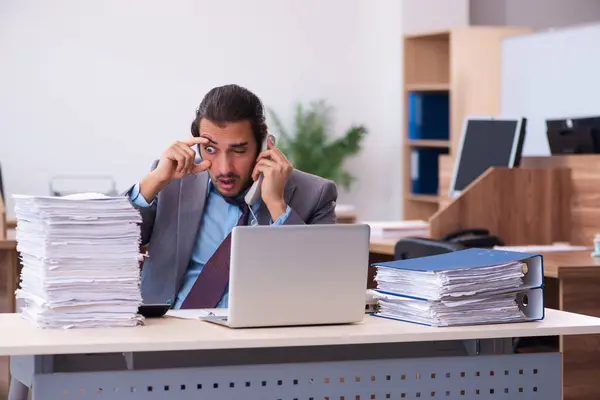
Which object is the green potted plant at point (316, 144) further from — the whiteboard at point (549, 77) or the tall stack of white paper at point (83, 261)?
the tall stack of white paper at point (83, 261)

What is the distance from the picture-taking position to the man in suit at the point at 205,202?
305cm

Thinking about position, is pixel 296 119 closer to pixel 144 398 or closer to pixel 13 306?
pixel 13 306

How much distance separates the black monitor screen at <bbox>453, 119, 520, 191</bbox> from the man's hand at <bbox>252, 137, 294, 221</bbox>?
2156mm

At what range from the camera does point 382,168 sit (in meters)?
8.69

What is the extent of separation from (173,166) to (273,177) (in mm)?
290

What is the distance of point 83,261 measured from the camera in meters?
2.40

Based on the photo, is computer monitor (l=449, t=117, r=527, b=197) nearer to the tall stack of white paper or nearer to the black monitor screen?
the black monitor screen

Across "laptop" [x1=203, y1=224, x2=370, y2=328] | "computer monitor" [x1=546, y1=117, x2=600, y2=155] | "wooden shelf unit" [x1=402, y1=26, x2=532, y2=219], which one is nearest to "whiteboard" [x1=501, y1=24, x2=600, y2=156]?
"wooden shelf unit" [x1=402, y1=26, x2=532, y2=219]

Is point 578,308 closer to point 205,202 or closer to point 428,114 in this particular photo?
point 205,202

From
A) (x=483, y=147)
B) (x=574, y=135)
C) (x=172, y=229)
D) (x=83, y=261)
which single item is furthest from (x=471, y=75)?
(x=83, y=261)

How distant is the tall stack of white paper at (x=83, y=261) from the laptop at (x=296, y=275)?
233 mm

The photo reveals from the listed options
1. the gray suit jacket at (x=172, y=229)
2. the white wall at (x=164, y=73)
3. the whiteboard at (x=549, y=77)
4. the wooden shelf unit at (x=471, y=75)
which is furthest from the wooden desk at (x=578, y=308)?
the white wall at (x=164, y=73)

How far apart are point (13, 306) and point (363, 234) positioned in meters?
2.85

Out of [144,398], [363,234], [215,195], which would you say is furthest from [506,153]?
[144,398]
